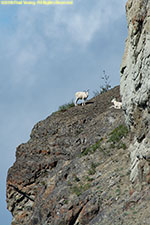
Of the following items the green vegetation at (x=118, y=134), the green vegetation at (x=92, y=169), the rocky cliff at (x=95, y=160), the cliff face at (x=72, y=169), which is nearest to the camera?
the rocky cliff at (x=95, y=160)

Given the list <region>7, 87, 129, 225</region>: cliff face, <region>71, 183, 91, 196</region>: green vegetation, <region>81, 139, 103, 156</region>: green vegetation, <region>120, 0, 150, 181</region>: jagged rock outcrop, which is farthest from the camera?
<region>81, 139, 103, 156</region>: green vegetation

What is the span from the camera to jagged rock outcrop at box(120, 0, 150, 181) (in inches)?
631

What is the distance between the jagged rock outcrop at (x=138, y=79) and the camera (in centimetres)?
1602

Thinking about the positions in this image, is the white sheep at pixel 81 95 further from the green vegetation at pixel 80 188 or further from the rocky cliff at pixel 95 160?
the green vegetation at pixel 80 188

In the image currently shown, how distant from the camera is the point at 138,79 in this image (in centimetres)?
1666

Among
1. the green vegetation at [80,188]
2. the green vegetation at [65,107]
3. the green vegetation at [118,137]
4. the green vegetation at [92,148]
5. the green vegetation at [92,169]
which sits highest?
the green vegetation at [65,107]

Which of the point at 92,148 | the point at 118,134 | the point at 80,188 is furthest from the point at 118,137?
the point at 80,188

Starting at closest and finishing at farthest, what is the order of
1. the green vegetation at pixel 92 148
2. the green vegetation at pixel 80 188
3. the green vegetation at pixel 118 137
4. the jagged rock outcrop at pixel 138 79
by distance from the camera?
the jagged rock outcrop at pixel 138 79 → the green vegetation at pixel 80 188 → the green vegetation at pixel 118 137 → the green vegetation at pixel 92 148

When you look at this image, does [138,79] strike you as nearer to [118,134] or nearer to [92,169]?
[92,169]

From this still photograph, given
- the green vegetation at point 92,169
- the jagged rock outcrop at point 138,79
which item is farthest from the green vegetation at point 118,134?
the jagged rock outcrop at point 138,79

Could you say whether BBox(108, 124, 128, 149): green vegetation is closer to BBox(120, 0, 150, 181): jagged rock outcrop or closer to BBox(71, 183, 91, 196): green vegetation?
BBox(71, 183, 91, 196): green vegetation

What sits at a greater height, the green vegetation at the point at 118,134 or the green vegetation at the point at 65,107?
the green vegetation at the point at 65,107

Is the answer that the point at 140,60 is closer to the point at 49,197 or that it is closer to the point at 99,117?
the point at 49,197

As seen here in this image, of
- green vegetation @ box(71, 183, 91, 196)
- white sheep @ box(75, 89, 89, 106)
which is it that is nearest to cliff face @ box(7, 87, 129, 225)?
green vegetation @ box(71, 183, 91, 196)
